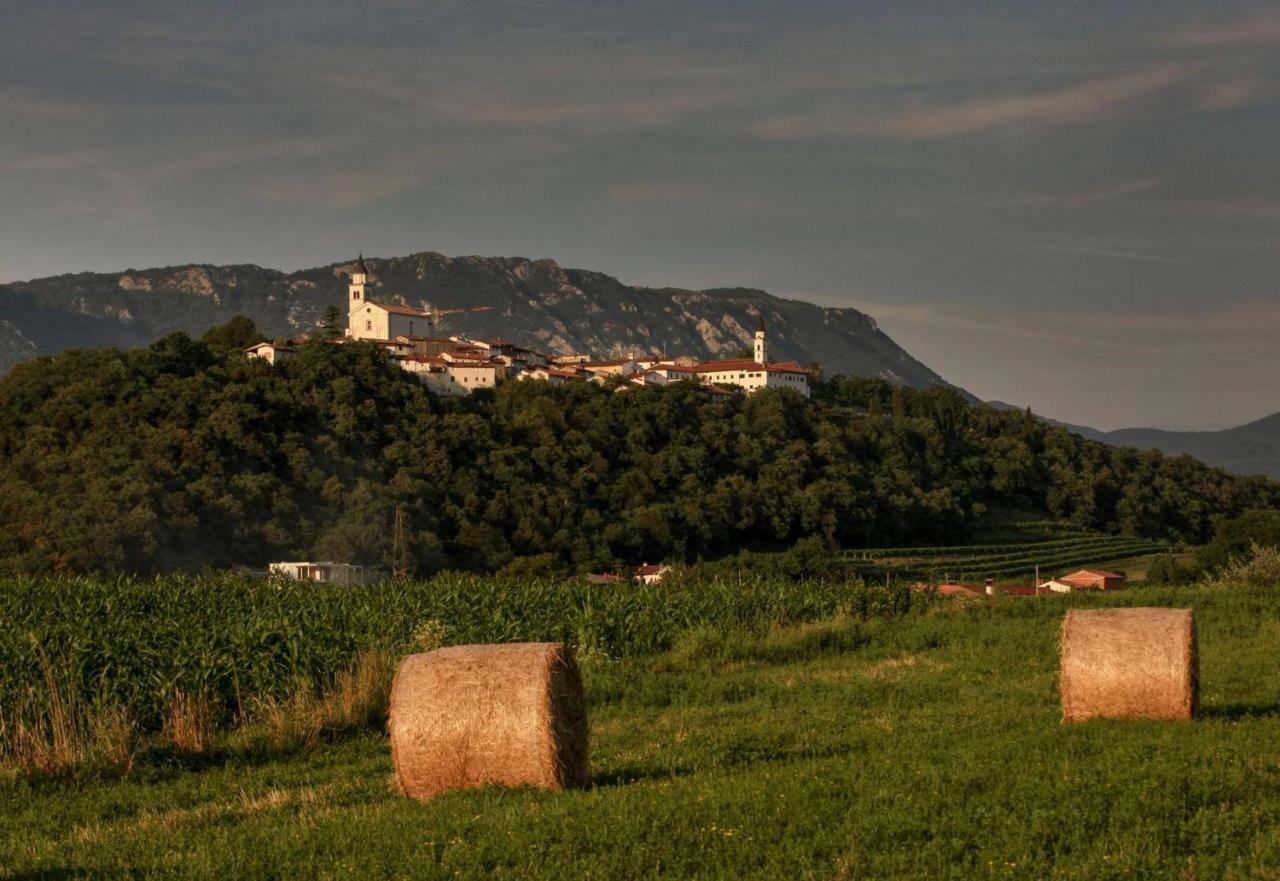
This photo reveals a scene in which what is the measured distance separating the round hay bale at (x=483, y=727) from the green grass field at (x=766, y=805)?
23 cm

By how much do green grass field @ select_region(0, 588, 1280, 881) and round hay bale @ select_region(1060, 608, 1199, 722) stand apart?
31cm

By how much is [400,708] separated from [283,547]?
2486 inches

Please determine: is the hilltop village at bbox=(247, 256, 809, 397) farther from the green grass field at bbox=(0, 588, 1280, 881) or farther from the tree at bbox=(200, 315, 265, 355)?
the green grass field at bbox=(0, 588, 1280, 881)

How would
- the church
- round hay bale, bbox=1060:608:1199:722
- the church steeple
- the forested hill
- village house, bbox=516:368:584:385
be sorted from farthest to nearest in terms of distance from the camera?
the church steeple, the church, village house, bbox=516:368:584:385, the forested hill, round hay bale, bbox=1060:608:1199:722

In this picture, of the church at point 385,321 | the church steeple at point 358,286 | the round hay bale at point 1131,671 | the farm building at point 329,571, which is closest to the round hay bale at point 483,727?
the round hay bale at point 1131,671

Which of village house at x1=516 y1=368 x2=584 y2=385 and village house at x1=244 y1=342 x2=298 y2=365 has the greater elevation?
village house at x1=244 y1=342 x2=298 y2=365

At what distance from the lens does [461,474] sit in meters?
83.9

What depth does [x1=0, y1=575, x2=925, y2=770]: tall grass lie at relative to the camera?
44.9ft

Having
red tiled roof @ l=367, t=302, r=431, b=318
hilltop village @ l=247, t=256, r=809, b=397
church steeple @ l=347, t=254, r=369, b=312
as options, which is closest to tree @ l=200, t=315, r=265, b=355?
hilltop village @ l=247, t=256, r=809, b=397

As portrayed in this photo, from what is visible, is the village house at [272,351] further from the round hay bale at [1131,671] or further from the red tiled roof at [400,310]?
the round hay bale at [1131,671]

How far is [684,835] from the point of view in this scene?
329 inches

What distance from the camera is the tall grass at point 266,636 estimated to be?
13.7 m

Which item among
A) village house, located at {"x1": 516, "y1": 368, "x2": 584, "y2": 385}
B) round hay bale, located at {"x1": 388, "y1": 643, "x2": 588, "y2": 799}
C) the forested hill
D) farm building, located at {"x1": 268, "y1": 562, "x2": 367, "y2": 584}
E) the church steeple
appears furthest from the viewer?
the church steeple

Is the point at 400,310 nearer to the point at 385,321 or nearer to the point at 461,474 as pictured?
the point at 385,321
